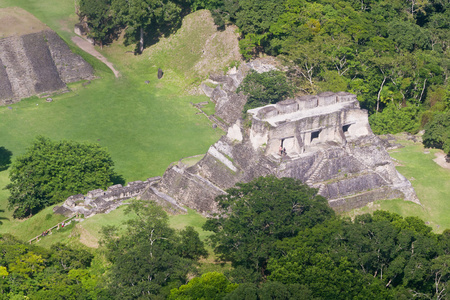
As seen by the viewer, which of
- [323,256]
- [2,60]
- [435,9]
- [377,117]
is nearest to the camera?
[323,256]

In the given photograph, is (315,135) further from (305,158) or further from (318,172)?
(318,172)

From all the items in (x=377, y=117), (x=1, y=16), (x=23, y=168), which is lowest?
(x=377, y=117)

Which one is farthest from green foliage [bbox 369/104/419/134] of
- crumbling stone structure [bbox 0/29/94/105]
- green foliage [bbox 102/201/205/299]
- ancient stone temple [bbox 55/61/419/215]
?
crumbling stone structure [bbox 0/29/94/105]

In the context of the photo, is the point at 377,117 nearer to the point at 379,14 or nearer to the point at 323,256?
the point at 379,14

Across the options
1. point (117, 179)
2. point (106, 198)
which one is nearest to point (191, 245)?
point (106, 198)

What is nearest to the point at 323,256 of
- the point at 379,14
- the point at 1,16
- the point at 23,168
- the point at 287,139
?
the point at 287,139

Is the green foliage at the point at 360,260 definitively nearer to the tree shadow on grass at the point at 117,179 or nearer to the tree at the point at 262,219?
the tree at the point at 262,219
